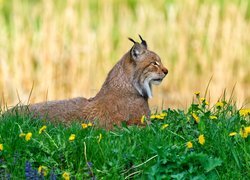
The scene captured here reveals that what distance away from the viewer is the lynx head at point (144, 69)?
8.01 m

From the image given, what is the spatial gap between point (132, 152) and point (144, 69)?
6.17 ft

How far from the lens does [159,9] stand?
15.1 meters

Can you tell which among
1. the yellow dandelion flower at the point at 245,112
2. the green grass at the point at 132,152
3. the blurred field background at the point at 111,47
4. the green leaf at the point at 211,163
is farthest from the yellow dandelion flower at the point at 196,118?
the blurred field background at the point at 111,47

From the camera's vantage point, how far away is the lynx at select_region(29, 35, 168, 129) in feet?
25.8

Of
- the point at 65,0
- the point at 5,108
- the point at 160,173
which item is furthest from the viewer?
the point at 65,0

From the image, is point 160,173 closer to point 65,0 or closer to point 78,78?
point 78,78

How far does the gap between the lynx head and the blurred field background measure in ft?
15.5

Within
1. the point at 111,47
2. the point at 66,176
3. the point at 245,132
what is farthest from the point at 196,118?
the point at 111,47

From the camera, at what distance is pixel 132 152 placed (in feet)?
20.6

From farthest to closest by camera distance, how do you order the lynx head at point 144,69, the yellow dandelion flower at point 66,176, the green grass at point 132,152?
1. the lynx head at point 144,69
2. the green grass at point 132,152
3. the yellow dandelion flower at point 66,176

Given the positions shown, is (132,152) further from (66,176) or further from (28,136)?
(28,136)

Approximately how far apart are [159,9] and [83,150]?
907 cm

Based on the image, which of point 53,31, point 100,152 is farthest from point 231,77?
point 100,152

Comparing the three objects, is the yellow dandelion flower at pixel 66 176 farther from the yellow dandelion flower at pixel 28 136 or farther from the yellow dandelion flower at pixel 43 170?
the yellow dandelion flower at pixel 28 136
